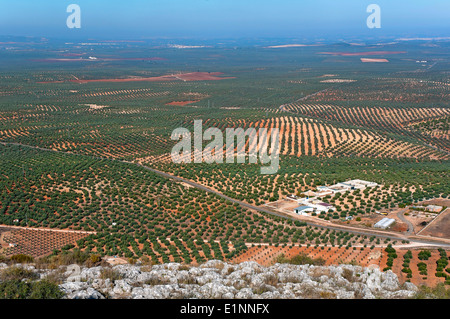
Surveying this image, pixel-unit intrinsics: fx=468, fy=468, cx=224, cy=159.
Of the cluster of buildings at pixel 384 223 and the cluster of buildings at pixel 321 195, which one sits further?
the cluster of buildings at pixel 321 195

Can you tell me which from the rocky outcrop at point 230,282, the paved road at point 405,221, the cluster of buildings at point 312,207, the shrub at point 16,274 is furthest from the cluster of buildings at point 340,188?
the shrub at point 16,274

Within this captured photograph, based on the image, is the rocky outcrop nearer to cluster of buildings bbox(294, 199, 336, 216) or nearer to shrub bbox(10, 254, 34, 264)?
shrub bbox(10, 254, 34, 264)

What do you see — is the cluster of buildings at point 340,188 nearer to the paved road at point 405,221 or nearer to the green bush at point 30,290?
the paved road at point 405,221

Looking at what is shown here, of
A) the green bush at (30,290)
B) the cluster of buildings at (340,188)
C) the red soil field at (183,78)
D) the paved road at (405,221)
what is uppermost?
the red soil field at (183,78)

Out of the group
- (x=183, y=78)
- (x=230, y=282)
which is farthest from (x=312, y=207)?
(x=183, y=78)

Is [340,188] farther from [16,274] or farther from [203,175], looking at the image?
[16,274]

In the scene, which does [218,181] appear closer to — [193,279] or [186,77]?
[193,279]
